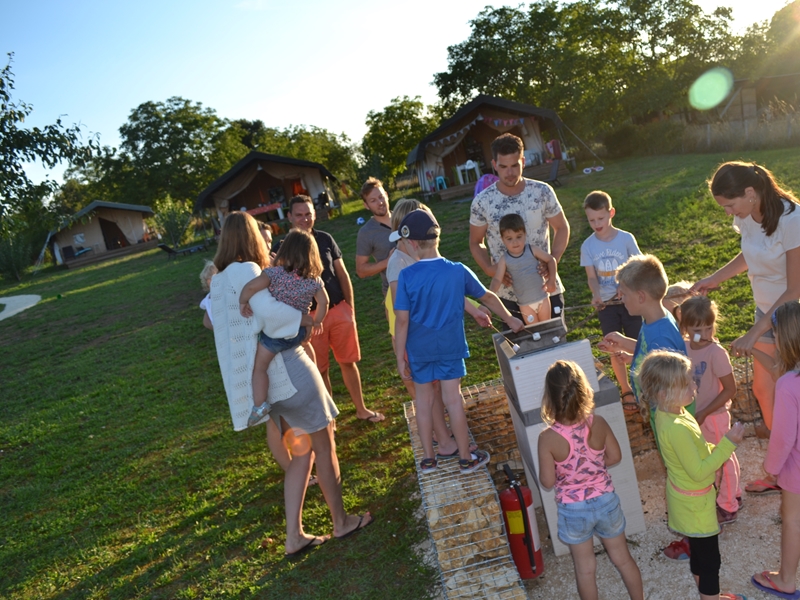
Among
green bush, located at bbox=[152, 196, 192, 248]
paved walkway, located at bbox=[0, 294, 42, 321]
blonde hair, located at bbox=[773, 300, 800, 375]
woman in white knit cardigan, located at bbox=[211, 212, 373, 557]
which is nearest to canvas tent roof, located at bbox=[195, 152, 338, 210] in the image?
green bush, located at bbox=[152, 196, 192, 248]

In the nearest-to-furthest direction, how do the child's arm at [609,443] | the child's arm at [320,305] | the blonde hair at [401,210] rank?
the child's arm at [609,443] → the child's arm at [320,305] → the blonde hair at [401,210]

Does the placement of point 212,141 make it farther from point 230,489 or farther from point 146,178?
point 230,489

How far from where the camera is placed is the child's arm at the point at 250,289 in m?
3.84

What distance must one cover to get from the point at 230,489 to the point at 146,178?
Answer: 5107cm

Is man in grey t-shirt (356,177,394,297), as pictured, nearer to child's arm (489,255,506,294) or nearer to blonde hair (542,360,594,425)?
child's arm (489,255,506,294)

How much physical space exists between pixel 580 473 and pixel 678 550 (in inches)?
39.2

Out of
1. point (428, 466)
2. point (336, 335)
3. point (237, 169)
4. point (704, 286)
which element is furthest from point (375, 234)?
point (237, 169)

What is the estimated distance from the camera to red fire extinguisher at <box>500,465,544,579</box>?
3.49 meters

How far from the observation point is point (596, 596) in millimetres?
3021

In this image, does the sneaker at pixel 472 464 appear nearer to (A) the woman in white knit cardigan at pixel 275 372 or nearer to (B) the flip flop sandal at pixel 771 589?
(A) the woman in white knit cardigan at pixel 275 372

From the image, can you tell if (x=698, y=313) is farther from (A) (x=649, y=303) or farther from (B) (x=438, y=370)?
(B) (x=438, y=370)

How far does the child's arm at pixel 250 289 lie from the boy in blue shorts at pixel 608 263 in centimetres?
232

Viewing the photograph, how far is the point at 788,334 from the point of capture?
2.82 meters

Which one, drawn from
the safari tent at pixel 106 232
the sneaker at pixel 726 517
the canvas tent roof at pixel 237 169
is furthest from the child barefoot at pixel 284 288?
the safari tent at pixel 106 232
